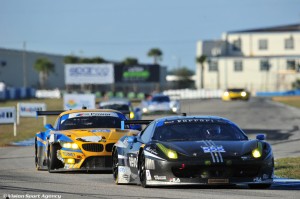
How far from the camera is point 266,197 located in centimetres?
1133

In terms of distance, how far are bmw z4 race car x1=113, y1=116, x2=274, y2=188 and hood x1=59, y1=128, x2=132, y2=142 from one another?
2914 mm

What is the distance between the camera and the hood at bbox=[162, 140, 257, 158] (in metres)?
12.3

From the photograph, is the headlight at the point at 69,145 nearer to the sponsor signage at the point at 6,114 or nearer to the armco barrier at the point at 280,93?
the sponsor signage at the point at 6,114

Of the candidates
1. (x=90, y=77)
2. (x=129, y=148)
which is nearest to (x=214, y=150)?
(x=129, y=148)

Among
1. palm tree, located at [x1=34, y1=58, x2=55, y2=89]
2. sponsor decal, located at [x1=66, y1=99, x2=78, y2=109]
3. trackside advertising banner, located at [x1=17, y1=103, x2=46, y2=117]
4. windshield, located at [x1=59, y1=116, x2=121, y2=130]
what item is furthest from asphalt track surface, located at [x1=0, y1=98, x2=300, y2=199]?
palm tree, located at [x1=34, y1=58, x2=55, y2=89]

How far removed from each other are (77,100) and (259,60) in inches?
3785

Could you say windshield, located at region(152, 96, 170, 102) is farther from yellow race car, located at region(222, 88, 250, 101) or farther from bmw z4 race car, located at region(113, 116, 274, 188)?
yellow race car, located at region(222, 88, 250, 101)

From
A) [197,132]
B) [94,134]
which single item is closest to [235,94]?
[94,134]

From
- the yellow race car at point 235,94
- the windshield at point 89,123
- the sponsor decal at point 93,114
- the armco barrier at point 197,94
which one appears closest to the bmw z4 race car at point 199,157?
the windshield at point 89,123

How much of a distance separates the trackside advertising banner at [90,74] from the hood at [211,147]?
5661 centimetres

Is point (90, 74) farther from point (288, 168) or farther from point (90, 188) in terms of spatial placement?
point (90, 188)

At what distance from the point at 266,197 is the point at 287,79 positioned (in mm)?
128312

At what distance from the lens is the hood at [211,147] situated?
1231 cm

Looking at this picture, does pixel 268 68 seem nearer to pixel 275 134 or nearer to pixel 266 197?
pixel 275 134
